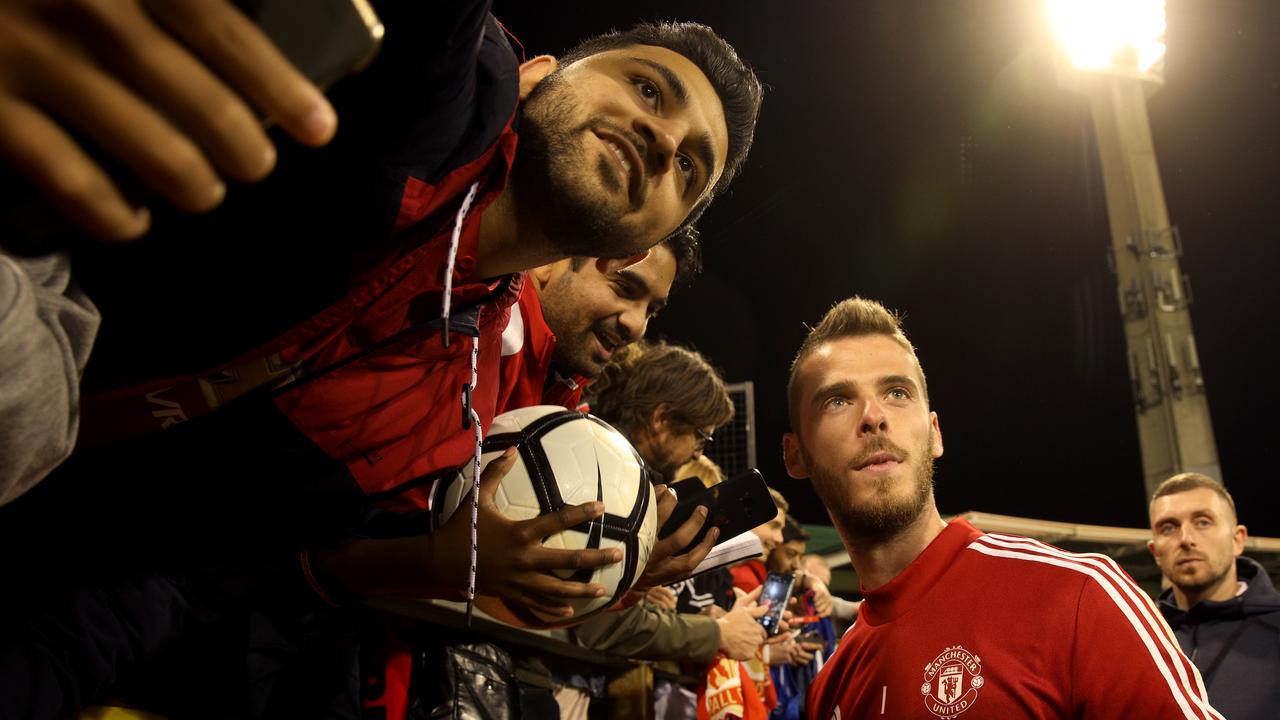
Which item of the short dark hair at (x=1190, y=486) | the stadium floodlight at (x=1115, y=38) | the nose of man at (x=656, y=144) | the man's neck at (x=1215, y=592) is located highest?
the stadium floodlight at (x=1115, y=38)

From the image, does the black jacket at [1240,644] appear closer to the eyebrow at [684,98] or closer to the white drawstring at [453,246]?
the eyebrow at [684,98]

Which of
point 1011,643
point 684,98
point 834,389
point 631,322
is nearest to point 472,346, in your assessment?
point 684,98

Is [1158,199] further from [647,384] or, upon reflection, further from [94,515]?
[94,515]

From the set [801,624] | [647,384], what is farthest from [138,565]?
[801,624]

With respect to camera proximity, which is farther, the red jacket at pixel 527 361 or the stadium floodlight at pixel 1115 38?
the stadium floodlight at pixel 1115 38

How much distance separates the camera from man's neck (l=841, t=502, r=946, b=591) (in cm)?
234

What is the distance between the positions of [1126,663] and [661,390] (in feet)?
9.39

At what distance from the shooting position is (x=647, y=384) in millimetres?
4363

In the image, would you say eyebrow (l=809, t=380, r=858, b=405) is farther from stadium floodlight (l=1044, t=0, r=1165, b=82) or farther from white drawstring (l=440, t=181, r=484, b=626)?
stadium floodlight (l=1044, t=0, r=1165, b=82)

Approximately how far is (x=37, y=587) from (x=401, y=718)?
1.02 metres

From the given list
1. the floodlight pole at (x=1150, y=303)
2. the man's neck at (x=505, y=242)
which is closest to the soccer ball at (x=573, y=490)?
the man's neck at (x=505, y=242)

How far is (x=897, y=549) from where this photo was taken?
235 centimetres

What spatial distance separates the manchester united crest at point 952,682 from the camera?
182 centimetres

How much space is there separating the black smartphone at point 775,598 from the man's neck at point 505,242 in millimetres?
3615
